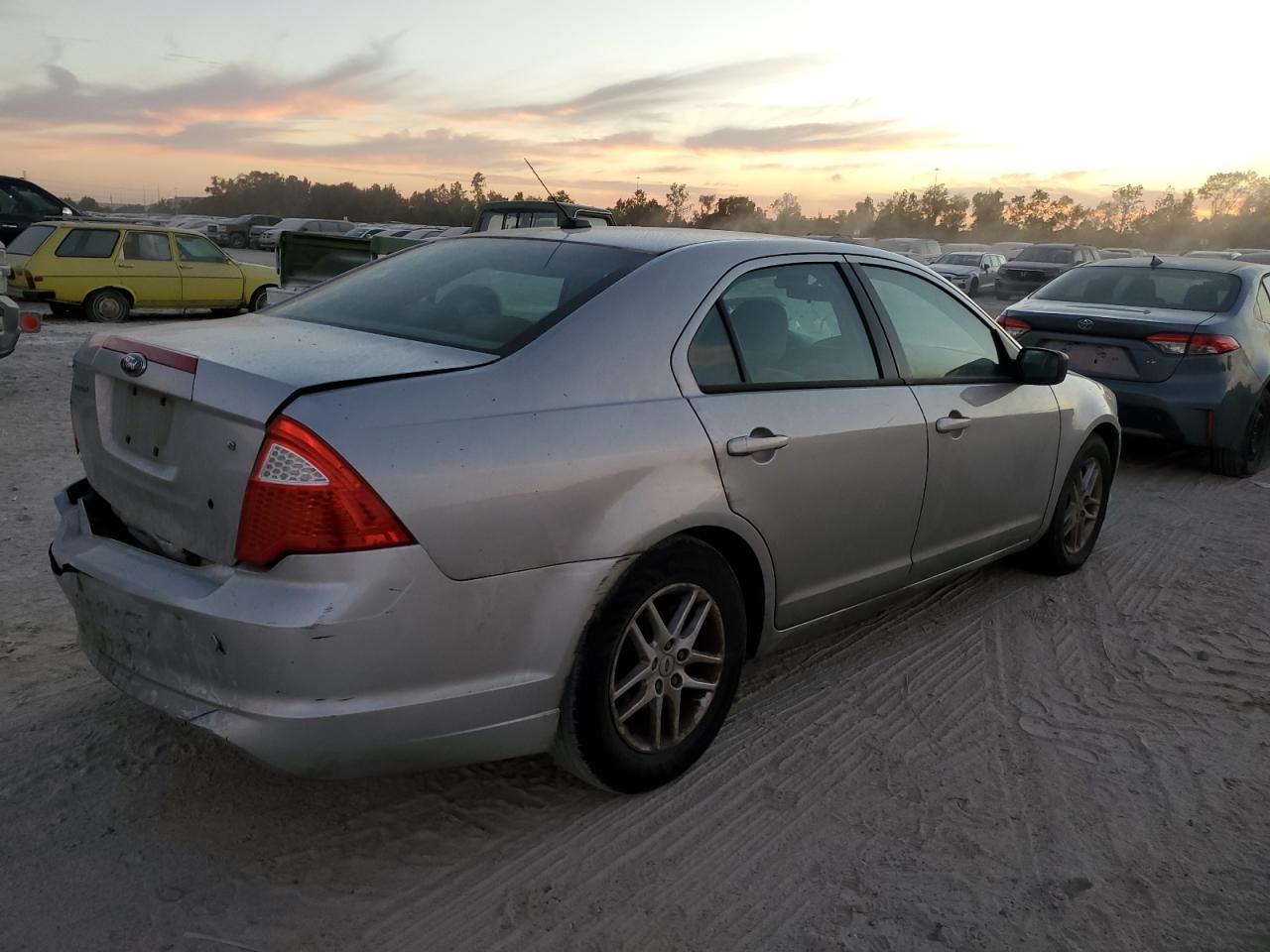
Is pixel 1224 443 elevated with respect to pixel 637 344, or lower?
lower

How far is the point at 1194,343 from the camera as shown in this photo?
7.15m

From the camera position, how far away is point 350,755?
7.99 ft

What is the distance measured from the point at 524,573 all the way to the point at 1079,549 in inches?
146

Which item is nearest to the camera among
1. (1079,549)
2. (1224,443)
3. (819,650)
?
(819,650)

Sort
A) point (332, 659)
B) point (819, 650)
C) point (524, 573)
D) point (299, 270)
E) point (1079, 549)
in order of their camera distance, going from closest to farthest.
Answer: point (332, 659), point (524, 573), point (819, 650), point (1079, 549), point (299, 270)

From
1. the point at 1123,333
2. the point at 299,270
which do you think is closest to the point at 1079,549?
the point at 1123,333

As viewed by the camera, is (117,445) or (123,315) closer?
(117,445)

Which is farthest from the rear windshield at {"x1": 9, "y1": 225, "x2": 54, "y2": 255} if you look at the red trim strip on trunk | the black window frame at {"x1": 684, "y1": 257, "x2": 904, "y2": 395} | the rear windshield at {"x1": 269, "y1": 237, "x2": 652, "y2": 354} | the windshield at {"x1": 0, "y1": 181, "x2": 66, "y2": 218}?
the black window frame at {"x1": 684, "y1": 257, "x2": 904, "y2": 395}

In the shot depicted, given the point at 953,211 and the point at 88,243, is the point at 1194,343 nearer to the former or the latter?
the point at 88,243

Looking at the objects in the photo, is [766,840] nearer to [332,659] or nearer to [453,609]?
[453,609]

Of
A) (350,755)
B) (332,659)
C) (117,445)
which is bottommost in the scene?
(350,755)

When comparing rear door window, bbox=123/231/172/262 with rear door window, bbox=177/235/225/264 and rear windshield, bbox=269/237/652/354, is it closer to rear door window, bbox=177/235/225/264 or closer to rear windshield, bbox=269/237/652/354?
rear door window, bbox=177/235/225/264

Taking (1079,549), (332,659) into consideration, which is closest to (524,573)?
(332,659)

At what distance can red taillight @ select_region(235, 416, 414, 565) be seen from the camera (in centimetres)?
231
